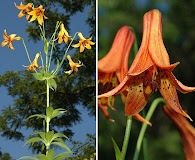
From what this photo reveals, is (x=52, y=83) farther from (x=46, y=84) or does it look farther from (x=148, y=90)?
(x=148, y=90)

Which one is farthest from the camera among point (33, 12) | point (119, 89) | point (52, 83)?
point (33, 12)

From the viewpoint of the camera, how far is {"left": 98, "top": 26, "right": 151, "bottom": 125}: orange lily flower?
959mm

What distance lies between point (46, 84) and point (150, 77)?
1.54 metres

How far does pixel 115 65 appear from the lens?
97cm

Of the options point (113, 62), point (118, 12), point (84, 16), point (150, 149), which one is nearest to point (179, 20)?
point (118, 12)

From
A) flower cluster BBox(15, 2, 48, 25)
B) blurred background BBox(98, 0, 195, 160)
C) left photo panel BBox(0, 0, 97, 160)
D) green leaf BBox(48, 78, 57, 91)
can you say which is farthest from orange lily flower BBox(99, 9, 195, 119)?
left photo panel BBox(0, 0, 97, 160)

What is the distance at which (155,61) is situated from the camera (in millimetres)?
888

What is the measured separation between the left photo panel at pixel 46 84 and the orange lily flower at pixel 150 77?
1342 mm

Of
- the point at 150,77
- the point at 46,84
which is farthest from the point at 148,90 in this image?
the point at 46,84

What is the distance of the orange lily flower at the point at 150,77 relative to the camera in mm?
885

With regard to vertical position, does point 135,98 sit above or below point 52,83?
below

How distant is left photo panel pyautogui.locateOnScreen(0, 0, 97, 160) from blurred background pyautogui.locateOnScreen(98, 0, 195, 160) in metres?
0.86

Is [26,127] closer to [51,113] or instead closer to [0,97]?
[0,97]

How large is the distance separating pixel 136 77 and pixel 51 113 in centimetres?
86
